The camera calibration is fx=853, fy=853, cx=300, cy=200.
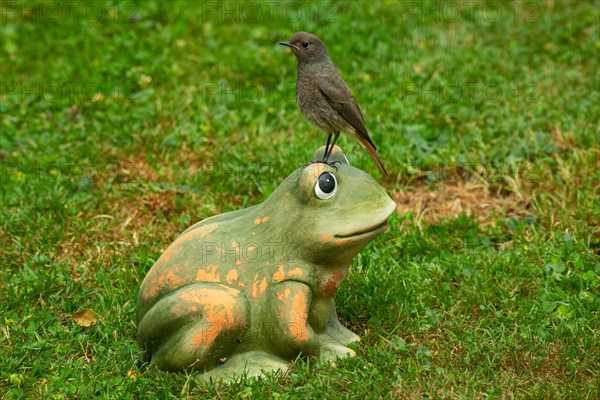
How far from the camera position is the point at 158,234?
591cm

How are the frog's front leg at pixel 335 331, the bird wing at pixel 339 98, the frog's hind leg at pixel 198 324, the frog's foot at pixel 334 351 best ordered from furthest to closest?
1. the bird wing at pixel 339 98
2. the frog's front leg at pixel 335 331
3. the frog's foot at pixel 334 351
4. the frog's hind leg at pixel 198 324

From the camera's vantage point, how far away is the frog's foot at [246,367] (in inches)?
169

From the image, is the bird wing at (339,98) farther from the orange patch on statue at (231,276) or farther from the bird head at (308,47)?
the orange patch on statue at (231,276)

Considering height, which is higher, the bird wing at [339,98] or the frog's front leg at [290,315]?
the bird wing at [339,98]

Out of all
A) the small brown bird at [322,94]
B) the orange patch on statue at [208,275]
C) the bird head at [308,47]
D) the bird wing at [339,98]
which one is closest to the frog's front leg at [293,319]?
the orange patch on statue at [208,275]

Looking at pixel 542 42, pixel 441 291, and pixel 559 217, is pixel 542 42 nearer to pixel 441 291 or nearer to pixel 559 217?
pixel 559 217

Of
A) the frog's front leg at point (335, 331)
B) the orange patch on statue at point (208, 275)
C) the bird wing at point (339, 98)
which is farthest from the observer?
the bird wing at point (339, 98)

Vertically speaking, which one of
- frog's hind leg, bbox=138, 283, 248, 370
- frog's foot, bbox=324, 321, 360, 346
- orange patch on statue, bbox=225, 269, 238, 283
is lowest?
frog's foot, bbox=324, 321, 360, 346

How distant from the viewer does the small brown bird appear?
4.90 m

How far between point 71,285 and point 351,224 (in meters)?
2.09

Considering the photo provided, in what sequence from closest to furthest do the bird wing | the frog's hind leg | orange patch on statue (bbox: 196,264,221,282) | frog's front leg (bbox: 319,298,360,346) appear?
1. the frog's hind leg
2. orange patch on statue (bbox: 196,264,221,282)
3. frog's front leg (bbox: 319,298,360,346)
4. the bird wing

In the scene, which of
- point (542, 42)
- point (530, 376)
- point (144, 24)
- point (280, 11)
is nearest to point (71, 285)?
point (530, 376)

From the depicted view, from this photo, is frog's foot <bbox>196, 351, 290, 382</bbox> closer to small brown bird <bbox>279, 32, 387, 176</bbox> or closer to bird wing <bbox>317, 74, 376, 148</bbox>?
small brown bird <bbox>279, 32, 387, 176</bbox>

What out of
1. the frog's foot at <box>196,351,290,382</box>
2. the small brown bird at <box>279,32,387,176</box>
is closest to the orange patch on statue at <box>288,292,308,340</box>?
the frog's foot at <box>196,351,290,382</box>
